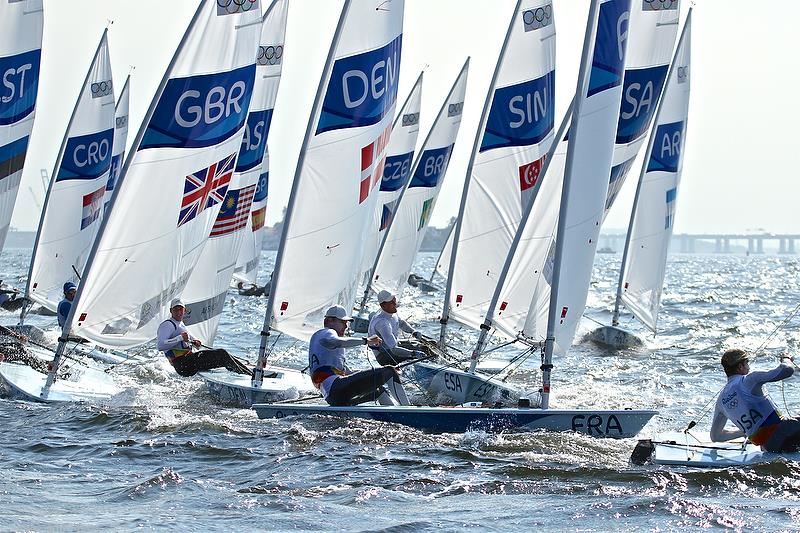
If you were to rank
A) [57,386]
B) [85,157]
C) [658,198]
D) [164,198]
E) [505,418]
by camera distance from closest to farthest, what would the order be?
[505,418]
[164,198]
[57,386]
[85,157]
[658,198]

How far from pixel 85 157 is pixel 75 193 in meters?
0.69

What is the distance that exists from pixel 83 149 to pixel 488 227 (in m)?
8.23

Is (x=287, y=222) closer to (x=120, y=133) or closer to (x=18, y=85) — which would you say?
(x=18, y=85)

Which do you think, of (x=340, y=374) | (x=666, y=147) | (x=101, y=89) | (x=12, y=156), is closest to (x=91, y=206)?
(x=101, y=89)

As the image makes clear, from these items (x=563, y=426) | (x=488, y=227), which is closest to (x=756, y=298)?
(x=488, y=227)

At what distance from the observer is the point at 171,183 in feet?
42.5

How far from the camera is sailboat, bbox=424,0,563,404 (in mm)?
16719

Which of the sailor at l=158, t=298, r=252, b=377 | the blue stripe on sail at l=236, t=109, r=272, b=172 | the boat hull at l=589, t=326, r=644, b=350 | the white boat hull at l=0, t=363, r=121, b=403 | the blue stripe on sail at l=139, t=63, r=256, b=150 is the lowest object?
the boat hull at l=589, t=326, r=644, b=350

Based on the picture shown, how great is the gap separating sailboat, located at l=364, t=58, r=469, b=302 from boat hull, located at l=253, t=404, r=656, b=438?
47.3 ft

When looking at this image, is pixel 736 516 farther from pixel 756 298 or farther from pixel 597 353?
pixel 756 298

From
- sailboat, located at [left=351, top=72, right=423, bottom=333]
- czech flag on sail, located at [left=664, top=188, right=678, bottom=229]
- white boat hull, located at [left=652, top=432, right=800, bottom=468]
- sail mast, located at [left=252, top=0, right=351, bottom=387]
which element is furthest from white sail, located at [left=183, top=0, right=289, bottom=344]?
czech flag on sail, located at [left=664, top=188, right=678, bottom=229]

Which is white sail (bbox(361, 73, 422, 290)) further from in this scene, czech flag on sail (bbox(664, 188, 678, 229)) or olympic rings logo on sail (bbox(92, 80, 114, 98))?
olympic rings logo on sail (bbox(92, 80, 114, 98))

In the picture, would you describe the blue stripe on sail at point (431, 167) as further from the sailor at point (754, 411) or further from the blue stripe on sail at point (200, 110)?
the sailor at point (754, 411)

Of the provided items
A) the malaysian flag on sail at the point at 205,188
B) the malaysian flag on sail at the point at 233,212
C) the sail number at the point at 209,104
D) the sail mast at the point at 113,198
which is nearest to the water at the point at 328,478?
the sail mast at the point at 113,198
